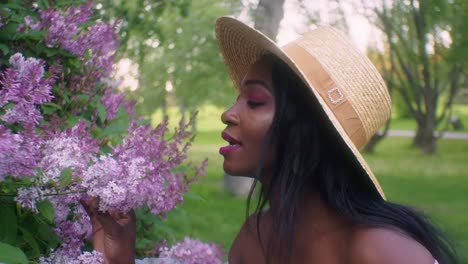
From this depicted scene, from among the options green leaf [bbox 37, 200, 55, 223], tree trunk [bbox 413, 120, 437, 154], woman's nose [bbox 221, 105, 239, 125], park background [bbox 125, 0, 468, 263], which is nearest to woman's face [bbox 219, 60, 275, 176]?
woman's nose [bbox 221, 105, 239, 125]

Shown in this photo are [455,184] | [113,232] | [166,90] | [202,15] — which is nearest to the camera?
[113,232]

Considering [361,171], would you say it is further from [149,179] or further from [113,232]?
Result: [113,232]

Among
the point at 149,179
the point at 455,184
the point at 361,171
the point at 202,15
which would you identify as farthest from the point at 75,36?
the point at 202,15

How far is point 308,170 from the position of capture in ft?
6.38

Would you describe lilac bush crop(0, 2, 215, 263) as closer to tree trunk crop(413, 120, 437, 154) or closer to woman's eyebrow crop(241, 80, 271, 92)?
woman's eyebrow crop(241, 80, 271, 92)

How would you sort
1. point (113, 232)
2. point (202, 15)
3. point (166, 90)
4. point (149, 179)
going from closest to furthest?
1. point (149, 179)
2. point (113, 232)
3. point (202, 15)
4. point (166, 90)

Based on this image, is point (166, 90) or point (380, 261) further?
point (166, 90)

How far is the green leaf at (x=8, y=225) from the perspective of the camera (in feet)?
5.76

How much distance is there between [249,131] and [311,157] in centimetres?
22

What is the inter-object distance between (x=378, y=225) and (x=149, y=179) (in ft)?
2.39

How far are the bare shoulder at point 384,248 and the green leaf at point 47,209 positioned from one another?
2.96ft

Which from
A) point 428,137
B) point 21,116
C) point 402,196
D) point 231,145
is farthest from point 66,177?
point 428,137

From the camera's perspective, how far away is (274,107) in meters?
1.95

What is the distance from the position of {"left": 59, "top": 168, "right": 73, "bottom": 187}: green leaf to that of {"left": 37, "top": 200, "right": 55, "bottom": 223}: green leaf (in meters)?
0.10
